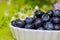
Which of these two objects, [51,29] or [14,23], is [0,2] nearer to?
[14,23]

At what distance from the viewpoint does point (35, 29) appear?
77 cm

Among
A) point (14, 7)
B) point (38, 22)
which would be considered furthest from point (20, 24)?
point (14, 7)

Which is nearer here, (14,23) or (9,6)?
(14,23)

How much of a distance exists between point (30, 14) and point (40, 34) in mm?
177

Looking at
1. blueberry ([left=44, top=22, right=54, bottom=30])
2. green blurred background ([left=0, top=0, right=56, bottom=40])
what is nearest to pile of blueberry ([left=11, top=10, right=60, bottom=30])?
blueberry ([left=44, top=22, right=54, bottom=30])

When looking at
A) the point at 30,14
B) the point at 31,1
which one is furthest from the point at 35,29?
the point at 31,1

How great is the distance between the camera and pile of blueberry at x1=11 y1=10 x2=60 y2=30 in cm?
75

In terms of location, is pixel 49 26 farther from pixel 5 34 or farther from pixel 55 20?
pixel 5 34

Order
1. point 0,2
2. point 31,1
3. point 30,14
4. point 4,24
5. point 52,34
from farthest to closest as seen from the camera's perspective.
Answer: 1. point 0,2
2. point 31,1
3. point 4,24
4. point 30,14
5. point 52,34

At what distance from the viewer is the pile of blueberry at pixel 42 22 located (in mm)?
752

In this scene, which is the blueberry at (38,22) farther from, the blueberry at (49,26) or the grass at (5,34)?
the grass at (5,34)

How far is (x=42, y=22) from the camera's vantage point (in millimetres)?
772

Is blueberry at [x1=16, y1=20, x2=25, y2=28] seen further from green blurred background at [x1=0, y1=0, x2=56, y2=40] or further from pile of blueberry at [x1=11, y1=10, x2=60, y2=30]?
green blurred background at [x1=0, y1=0, x2=56, y2=40]

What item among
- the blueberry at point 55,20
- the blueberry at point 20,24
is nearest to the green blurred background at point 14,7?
the blueberry at point 20,24
